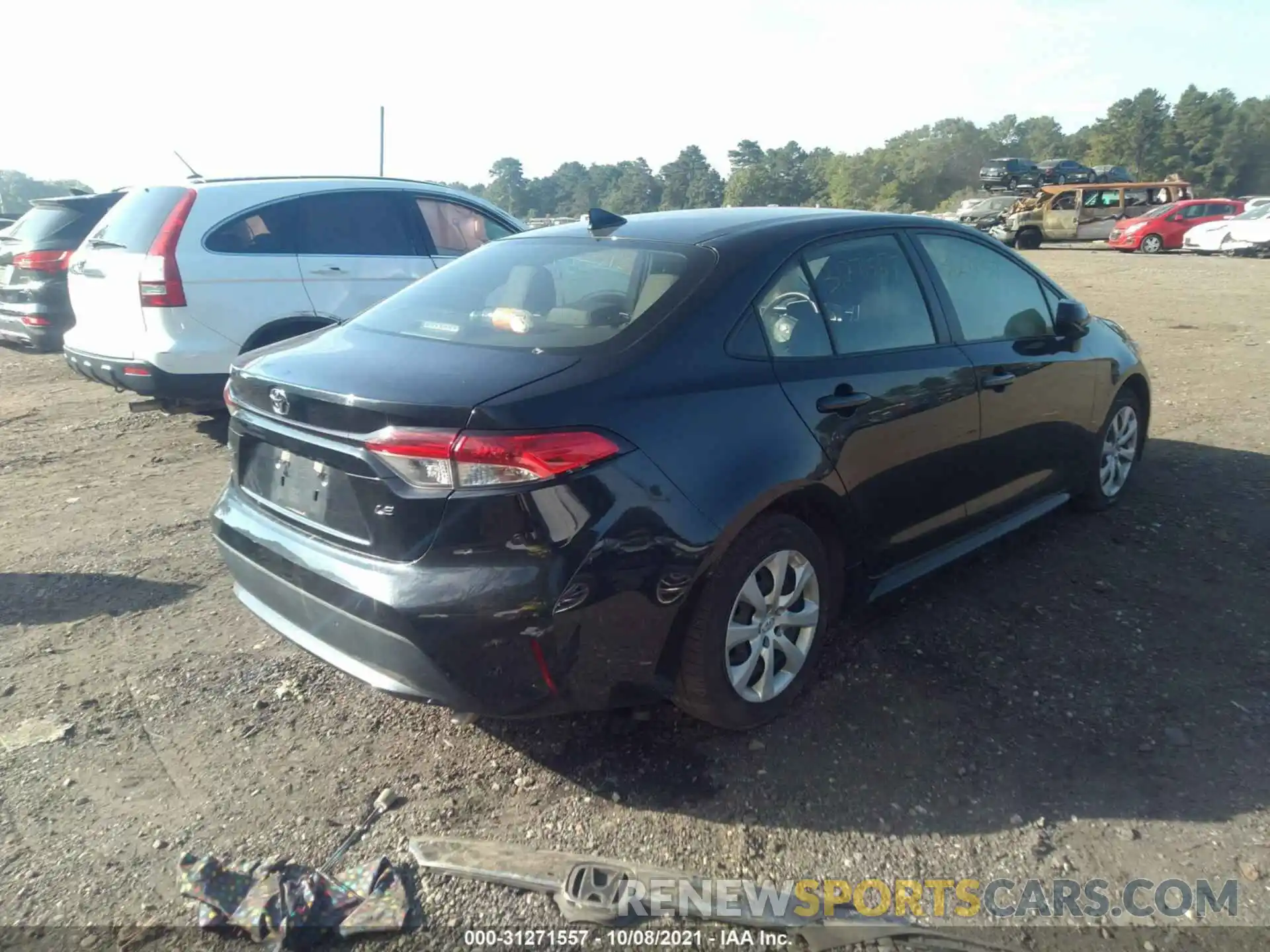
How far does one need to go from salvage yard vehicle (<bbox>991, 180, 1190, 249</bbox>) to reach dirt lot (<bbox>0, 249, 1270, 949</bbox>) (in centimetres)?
2659

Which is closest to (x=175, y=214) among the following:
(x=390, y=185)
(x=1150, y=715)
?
(x=390, y=185)

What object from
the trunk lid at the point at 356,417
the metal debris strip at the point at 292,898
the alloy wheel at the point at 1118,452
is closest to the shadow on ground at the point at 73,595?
the trunk lid at the point at 356,417

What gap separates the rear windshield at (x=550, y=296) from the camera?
3.01m

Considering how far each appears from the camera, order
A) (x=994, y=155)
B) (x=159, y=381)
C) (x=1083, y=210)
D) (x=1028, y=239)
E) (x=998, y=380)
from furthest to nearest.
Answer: (x=994, y=155) → (x=1028, y=239) → (x=1083, y=210) → (x=159, y=381) → (x=998, y=380)

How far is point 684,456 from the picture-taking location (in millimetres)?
2758

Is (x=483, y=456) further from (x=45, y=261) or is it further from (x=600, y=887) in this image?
(x=45, y=261)

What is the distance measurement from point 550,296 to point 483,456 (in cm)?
98

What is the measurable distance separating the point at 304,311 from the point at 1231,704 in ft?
18.7

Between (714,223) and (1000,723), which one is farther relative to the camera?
(714,223)

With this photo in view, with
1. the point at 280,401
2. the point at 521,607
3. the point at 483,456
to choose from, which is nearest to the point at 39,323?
the point at 280,401

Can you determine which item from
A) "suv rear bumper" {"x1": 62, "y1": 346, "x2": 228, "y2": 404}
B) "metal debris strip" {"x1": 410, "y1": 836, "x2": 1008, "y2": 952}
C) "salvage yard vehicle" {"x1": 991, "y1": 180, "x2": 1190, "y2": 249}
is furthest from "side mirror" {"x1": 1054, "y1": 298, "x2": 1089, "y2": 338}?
"salvage yard vehicle" {"x1": 991, "y1": 180, "x2": 1190, "y2": 249}

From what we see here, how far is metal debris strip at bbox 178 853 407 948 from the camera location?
7.84 feet

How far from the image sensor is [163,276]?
5.98 metres

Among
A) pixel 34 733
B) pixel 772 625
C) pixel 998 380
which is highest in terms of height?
pixel 998 380
